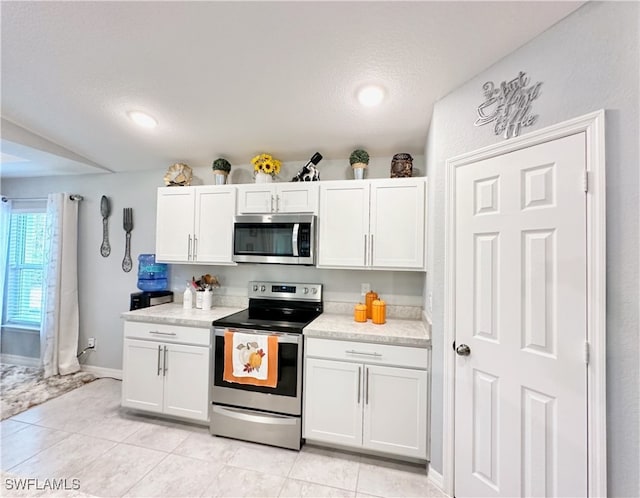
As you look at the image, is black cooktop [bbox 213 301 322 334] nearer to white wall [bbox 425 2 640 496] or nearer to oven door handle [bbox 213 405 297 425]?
oven door handle [bbox 213 405 297 425]

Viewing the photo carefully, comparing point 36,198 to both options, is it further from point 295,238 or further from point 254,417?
point 254,417

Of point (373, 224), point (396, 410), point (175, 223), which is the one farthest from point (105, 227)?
point (396, 410)

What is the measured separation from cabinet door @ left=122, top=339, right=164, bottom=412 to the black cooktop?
70cm

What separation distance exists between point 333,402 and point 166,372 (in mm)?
1486

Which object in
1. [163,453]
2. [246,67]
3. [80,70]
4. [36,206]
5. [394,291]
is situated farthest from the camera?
[36,206]

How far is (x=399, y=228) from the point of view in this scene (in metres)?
2.28

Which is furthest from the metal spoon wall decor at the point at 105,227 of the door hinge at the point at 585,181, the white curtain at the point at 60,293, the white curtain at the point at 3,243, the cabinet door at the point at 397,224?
the door hinge at the point at 585,181

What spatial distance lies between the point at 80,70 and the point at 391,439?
3.41m

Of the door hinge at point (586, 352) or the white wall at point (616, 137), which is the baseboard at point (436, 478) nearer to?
the white wall at point (616, 137)

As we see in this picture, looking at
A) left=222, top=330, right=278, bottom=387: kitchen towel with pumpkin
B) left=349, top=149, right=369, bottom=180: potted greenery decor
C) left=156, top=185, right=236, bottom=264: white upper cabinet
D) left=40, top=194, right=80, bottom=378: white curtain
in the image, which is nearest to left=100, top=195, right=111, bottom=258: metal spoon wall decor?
left=40, top=194, right=80, bottom=378: white curtain

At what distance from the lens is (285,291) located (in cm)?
282

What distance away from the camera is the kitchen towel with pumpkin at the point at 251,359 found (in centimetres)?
214

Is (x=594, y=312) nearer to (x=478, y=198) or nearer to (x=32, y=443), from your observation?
(x=478, y=198)

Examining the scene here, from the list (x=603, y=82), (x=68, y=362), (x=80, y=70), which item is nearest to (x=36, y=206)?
(x=68, y=362)
